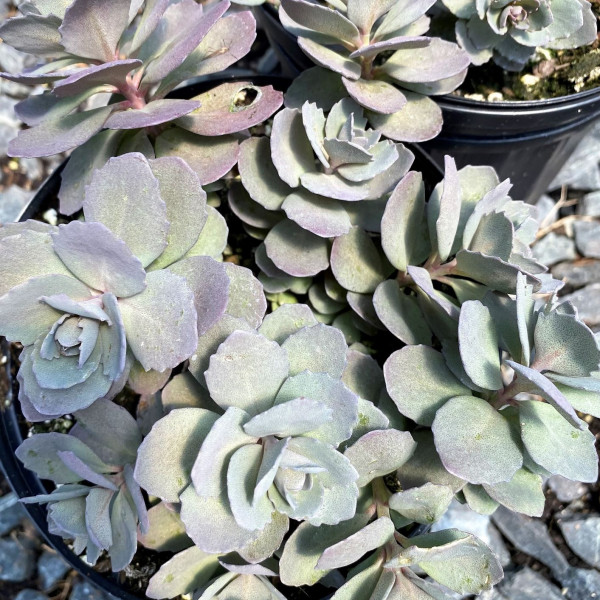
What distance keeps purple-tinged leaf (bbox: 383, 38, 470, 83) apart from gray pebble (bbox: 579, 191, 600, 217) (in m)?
1.07

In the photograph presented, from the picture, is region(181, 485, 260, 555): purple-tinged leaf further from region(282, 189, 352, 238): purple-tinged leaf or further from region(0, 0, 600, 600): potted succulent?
region(282, 189, 352, 238): purple-tinged leaf

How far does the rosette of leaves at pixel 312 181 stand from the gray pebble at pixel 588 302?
972mm

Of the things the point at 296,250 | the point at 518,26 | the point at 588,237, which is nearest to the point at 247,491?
the point at 296,250

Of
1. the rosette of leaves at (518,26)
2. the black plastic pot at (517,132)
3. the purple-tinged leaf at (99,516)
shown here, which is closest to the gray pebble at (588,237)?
the black plastic pot at (517,132)

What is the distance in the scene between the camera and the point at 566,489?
1.54 meters

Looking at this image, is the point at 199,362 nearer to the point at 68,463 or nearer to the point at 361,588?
the point at 68,463

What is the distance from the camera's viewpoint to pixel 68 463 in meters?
0.71

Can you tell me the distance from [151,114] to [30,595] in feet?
3.95

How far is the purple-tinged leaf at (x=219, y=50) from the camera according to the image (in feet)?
2.90

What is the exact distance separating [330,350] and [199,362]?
6.4 inches

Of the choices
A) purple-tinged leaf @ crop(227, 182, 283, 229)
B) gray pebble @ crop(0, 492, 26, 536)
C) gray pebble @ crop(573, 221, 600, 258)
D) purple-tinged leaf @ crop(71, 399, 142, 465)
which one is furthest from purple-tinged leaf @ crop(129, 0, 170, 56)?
gray pebble @ crop(573, 221, 600, 258)

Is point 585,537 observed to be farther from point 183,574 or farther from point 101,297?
point 101,297

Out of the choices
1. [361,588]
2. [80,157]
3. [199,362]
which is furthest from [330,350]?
[80,157]

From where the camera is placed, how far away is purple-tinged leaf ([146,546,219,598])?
2.59ft
